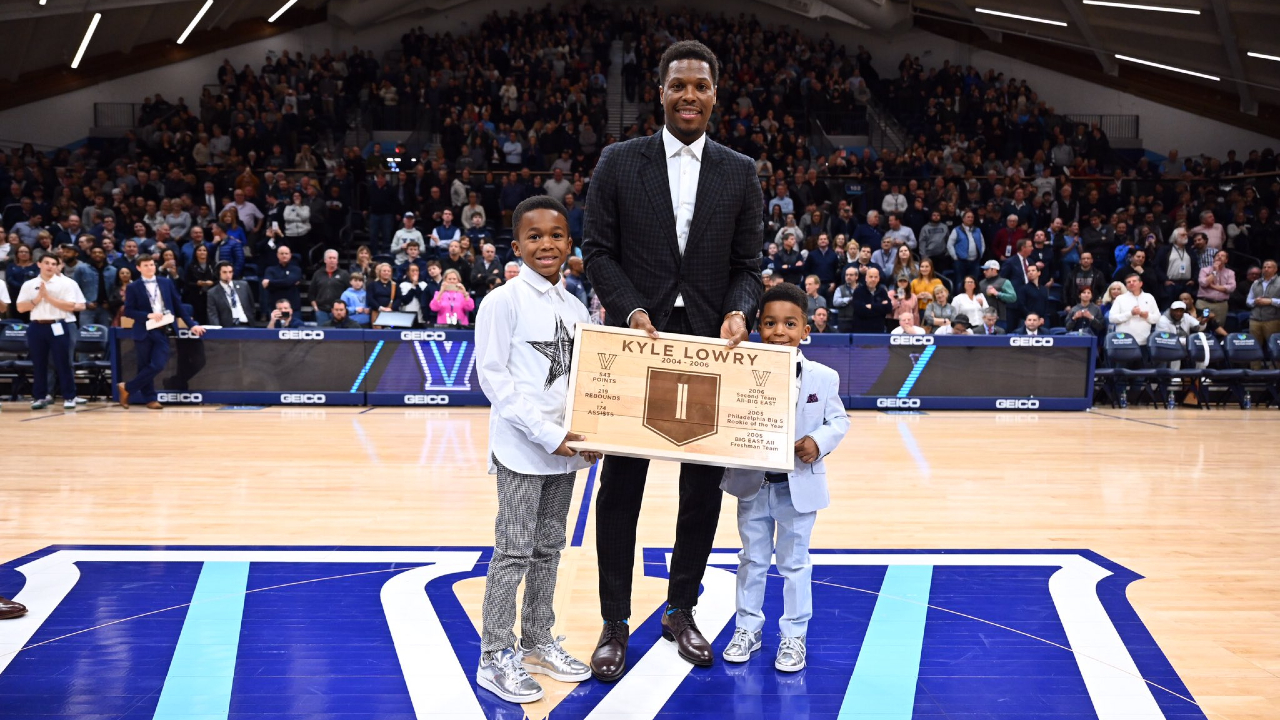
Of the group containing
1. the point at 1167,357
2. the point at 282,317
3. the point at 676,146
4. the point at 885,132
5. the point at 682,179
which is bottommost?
the point at 1167,357

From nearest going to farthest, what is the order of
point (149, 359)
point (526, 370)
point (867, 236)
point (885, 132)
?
1. point (526, 370)
2. point (149, 359)
3. point (867, 236)
4. point (885, 132)

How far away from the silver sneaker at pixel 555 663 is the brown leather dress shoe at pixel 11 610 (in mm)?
2126

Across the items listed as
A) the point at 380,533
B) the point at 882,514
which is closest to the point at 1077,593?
the point at 882,514

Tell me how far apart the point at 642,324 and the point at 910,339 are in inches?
347

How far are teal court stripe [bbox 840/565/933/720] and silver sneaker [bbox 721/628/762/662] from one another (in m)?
0.38

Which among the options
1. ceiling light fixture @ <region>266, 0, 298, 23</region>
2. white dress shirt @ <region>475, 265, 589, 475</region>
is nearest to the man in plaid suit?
white dress shirt @ <region>475, 265, 589, 475</region>

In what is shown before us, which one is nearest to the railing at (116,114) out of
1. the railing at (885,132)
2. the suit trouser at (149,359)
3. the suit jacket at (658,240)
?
the suit trouser at (149,359)

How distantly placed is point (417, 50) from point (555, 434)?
24.6 metres

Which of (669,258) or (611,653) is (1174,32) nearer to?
(669,258)

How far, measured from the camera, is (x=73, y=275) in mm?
11898

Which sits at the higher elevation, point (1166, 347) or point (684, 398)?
point (684, 398)

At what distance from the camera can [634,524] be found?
3246 millimetres

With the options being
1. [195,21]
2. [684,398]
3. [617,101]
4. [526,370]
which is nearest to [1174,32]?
[617,101]

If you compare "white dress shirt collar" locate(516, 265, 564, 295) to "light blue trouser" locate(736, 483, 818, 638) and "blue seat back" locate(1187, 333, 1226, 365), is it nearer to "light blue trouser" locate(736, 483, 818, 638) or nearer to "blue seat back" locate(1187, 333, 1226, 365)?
"light blue trouser" locate(736, 483, 818, 638)
